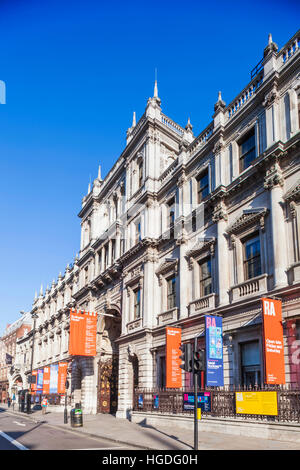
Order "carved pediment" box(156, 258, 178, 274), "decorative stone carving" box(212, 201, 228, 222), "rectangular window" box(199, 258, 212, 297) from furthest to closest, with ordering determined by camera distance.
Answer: "carved pediment" box(156, 258, 178, 274), "rectangular window" box(199, 258, 212, 297), "decorative stone carving" box(212, 201, 228, 222)

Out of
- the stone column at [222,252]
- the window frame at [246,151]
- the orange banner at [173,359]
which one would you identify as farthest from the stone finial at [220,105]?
the orange banner at [173,359]

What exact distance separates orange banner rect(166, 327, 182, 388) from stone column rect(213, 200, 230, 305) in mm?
3779

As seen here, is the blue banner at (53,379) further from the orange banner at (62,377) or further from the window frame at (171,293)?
the window frame at (171,293)

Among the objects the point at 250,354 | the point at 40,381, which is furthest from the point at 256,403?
the point at 40,381

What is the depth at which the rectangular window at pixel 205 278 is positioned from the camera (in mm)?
21700

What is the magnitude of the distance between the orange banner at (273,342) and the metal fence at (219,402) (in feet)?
1.51

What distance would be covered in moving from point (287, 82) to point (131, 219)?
613 inches

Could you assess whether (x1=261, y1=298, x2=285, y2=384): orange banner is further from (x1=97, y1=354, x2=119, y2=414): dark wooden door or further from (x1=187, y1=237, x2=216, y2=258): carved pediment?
(x1=97, y1=354, x2=119, y2=414): dark wooden door

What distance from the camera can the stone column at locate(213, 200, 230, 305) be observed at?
1977 cm

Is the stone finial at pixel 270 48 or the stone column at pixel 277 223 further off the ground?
the stone finial at pixel 270 48

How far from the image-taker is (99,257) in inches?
1480

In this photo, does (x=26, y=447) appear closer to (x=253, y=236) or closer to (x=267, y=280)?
(x=267, y=280)

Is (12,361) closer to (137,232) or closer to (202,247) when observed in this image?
(137,232)

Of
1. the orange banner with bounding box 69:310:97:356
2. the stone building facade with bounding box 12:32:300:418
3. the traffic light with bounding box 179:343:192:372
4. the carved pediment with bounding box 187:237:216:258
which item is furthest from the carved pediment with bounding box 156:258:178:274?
the traffic light with bounding box 179:343:192:372
